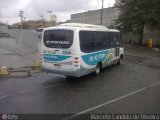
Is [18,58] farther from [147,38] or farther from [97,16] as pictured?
[97,16]

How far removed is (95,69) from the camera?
12.4 m

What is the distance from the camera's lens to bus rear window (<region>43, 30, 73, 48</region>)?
10.4 metres

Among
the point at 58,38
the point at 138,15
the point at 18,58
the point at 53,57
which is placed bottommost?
the point at 18,58

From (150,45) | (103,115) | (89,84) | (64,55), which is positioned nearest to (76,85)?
(89,84)

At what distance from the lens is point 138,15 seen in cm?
3128

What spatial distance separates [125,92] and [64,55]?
3.35 m

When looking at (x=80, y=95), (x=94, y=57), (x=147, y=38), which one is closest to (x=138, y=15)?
(x=147, y=38)

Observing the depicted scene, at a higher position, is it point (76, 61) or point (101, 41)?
point (101, 41)

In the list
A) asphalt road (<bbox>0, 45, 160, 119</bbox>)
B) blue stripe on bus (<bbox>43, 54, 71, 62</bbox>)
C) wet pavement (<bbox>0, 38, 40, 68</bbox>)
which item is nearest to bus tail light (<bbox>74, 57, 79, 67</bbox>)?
blue stripe on bus (<bbox>43, 54, 71, 62</bbox>)

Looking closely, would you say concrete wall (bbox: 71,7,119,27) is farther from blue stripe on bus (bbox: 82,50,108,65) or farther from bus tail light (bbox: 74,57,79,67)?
bus tail light (bbox: 74,57,79,67)

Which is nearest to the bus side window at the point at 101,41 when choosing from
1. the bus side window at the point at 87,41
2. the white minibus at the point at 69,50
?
the white minibus at the point at 69,50

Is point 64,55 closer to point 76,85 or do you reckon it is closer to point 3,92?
point 76,85

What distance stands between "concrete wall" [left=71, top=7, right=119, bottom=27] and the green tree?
Answer: 12569mm

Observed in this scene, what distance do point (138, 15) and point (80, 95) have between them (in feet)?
83.2
